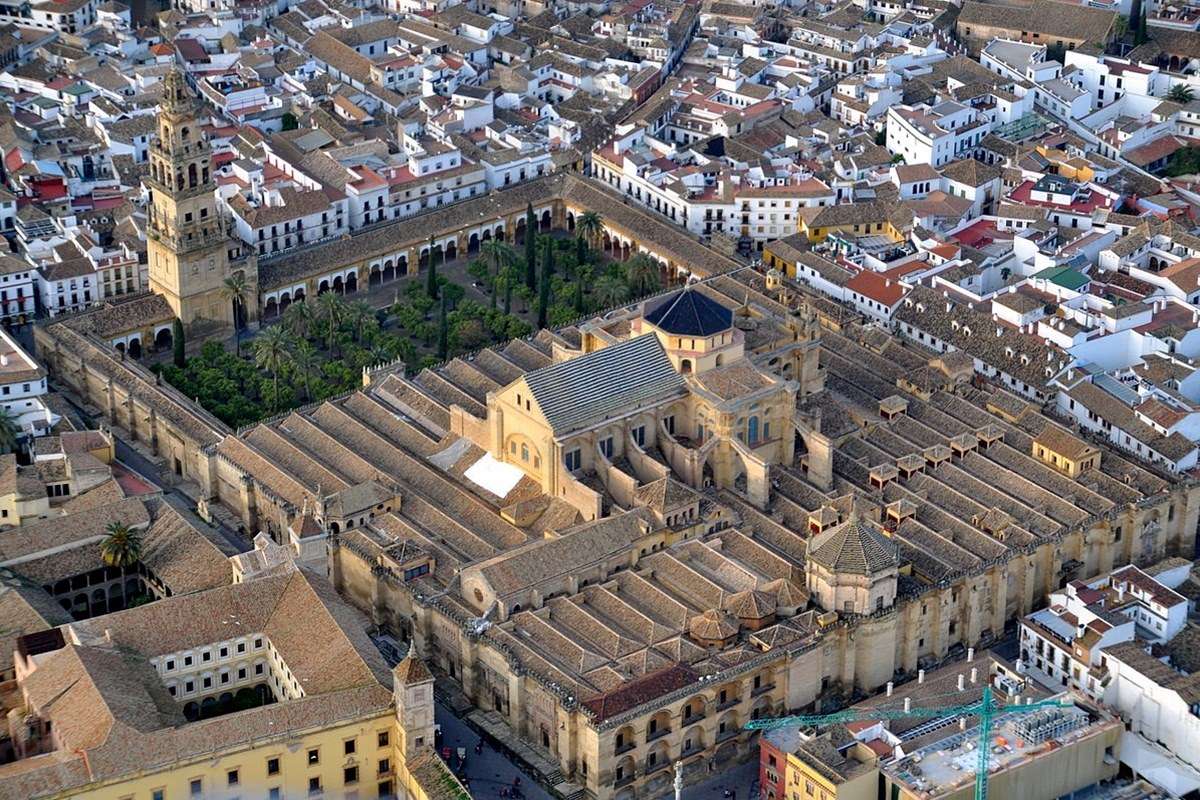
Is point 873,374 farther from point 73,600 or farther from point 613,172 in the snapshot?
point 73,600

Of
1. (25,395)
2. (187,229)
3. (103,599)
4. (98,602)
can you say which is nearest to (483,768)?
(103,599)

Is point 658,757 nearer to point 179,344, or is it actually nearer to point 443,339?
point 443,339

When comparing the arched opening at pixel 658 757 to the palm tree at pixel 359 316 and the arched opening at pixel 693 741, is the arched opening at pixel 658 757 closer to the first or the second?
the arched opening at pixel 693 741

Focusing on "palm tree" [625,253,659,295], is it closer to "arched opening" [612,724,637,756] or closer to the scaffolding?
"arched opening" [612,724,637,756]

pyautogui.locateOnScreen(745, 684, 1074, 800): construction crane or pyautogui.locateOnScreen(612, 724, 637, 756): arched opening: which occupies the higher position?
pyautogui.locateOnScreen(745, 684, 1074, 800): construction crane

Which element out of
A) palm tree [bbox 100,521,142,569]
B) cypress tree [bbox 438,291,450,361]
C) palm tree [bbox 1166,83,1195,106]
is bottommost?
palm tree [bbox 100,521,142,569]

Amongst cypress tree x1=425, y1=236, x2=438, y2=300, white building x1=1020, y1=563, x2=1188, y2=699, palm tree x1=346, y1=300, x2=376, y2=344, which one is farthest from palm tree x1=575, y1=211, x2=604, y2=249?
white building x1=1020, y1=563, x2=1188, y2=699
